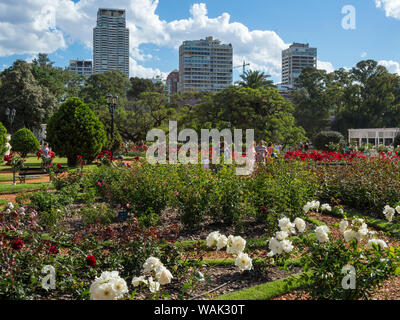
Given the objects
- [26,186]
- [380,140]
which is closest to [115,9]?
[380,140]

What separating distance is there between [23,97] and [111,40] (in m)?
136

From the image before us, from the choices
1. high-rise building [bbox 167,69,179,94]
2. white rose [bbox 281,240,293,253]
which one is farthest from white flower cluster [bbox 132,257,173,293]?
high-rise building [bbox 167,69,179,94]

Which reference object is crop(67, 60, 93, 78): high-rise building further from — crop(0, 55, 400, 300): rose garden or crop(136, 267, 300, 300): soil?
crop(136, 267, 300, 300): soil

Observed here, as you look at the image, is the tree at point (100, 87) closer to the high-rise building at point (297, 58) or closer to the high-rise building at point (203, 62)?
the high-rise building at point (203, 62)

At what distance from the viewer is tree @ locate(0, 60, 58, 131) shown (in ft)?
90.5

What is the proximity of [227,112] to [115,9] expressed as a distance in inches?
5905

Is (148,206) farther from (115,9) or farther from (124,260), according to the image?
(115,9)

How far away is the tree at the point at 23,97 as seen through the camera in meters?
27.6

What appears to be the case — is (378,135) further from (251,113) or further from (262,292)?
(262,292)

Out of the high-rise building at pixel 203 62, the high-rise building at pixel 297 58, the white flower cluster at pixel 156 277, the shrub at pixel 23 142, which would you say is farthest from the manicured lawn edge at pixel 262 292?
the high-rise building at pixel 297 58

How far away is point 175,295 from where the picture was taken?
3.18 meters

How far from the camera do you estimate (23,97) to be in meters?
27.8

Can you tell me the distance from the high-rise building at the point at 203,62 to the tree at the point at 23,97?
7940cm
